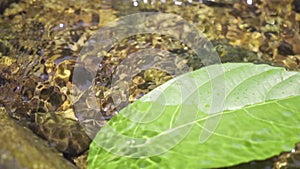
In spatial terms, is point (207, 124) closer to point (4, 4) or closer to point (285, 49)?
point (285, 49)

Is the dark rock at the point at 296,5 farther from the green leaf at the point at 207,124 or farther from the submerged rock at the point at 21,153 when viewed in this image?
the submerged rock at the point at 21,153

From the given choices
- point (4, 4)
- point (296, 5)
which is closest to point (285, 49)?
point (296, 5)

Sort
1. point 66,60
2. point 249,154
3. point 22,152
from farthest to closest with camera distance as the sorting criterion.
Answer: point 66,60
point 249,154
point 22,152

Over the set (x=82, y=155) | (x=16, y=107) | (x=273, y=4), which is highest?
(x=273, y=4)

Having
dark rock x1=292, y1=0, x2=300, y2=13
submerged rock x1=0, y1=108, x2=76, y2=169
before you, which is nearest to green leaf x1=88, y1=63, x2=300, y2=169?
submerged rock x1=0, y1=108, x2=76, y2=169

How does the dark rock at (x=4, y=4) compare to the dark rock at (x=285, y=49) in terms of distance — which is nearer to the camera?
the dark rock at (x=285, y=49)

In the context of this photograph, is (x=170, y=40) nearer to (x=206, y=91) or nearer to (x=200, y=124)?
(x=206, y=91)

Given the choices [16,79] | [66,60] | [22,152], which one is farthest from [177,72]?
[22,152]

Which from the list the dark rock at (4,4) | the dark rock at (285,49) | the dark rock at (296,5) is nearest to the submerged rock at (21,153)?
the dark rock at (4,4)
